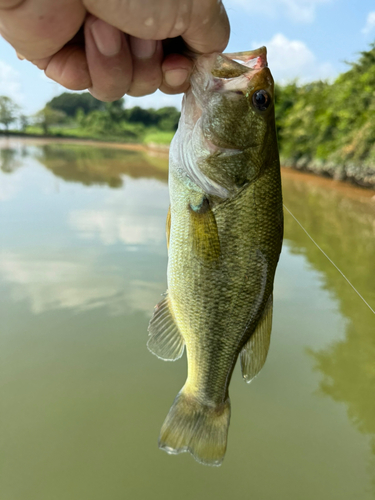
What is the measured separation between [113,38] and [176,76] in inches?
9.6

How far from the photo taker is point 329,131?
1481 centimetres

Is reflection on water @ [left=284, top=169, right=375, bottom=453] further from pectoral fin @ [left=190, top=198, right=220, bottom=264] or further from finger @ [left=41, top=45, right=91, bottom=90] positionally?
finger @ [left=41, top=45, right=91, bottom=90]

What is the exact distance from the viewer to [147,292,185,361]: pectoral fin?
58.2 inches

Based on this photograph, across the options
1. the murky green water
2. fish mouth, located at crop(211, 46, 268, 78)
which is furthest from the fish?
the murky green water

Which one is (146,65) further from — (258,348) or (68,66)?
(258,348)

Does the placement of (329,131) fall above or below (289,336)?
above

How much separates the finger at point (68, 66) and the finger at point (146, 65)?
164mm

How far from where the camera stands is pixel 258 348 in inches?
56.7

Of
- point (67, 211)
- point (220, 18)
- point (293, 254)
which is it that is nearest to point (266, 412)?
point (220, 18)

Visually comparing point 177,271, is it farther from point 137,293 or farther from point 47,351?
point 137,293

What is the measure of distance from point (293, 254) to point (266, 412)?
3.49m

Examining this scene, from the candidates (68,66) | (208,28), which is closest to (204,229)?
(208,28)

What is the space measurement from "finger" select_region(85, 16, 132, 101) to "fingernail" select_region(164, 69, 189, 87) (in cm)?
13

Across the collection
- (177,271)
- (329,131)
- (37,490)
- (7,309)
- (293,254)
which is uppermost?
(329,131)
